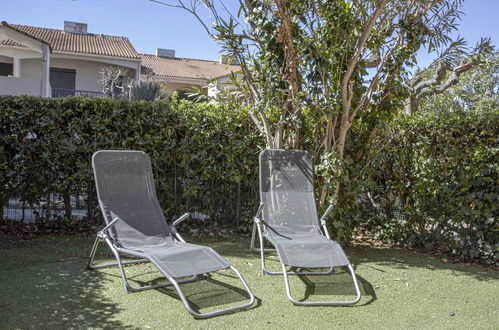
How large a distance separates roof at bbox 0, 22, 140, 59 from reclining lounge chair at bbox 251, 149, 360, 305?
1816 centimetres

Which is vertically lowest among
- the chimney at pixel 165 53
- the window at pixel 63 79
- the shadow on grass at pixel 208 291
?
the shadow on grass at pixel 208 291

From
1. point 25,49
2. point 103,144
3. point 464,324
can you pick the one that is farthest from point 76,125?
point 25,49

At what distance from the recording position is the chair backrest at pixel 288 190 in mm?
5262

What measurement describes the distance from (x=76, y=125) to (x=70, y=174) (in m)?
0.73

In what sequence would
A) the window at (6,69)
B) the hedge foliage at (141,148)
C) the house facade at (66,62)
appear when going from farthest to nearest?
1. the window at (6,69)
2. the house facade at (66,62)
3. the hedge foliage at (141,148)

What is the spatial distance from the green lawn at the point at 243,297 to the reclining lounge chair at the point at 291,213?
36 cm

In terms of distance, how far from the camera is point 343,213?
19.2ft

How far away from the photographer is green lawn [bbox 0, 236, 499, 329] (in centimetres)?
350

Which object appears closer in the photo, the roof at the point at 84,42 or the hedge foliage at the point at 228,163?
the hedge foliage at the point at 228,163

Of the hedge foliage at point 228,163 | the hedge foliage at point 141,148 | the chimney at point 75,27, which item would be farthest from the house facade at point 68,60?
the hedge foliage at point 228,163

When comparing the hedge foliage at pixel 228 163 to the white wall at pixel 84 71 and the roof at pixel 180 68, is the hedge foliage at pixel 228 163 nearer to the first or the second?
the white wall at pixel 84 71

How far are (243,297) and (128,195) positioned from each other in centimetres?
185

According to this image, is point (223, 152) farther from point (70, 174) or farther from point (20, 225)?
point (20, 225)

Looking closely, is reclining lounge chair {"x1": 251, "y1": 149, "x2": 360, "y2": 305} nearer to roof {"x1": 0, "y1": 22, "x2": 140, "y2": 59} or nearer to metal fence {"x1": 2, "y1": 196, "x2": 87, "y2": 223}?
metal fence {"x1": 2, "y1": 196, "x2": 87, "y2": 223}
